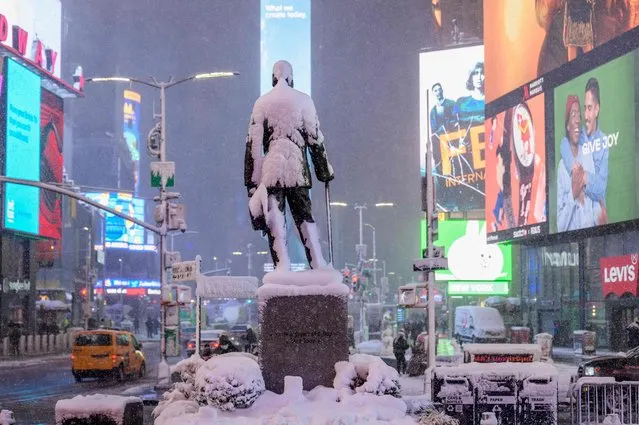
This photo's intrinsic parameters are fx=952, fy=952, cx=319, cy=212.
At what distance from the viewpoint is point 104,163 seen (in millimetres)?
158375

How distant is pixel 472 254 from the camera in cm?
8050

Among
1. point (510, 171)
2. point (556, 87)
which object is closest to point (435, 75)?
point (510, 171)

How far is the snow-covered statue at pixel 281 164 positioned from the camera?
12820mm

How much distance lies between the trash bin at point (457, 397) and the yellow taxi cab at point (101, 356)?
64.4 feet

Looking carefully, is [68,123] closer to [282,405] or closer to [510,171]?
[510,171]

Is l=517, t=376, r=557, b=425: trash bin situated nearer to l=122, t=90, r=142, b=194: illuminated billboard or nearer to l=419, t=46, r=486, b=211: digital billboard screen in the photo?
A: l=419, t=46, r=486, b=211: digital billboard screen

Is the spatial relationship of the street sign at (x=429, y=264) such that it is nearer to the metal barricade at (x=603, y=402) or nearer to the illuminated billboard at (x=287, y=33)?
the metal barricade at (x=603, y=402)

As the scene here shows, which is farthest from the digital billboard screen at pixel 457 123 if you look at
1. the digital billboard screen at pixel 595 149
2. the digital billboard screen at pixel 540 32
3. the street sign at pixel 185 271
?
the street sign at pixel 185 271

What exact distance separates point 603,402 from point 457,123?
77209 millimetres

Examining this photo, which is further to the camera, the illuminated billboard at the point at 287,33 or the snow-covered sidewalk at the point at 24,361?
the illuminated billboard at the point at 287,33

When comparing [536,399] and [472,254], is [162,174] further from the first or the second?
[472,254]

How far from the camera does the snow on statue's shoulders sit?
12211mm

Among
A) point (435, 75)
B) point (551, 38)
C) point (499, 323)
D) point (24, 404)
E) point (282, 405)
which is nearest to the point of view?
point (282, 405)

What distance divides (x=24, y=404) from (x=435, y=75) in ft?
236
